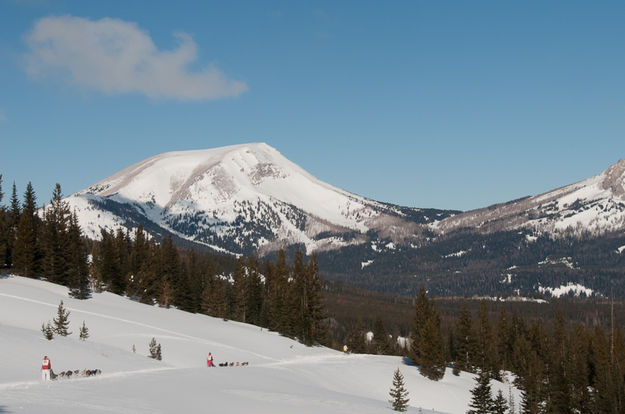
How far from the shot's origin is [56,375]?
133 feet

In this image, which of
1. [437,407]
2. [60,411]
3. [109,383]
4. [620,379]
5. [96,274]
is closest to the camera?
[60,411]

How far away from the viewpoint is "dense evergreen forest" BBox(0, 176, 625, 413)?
92.1m

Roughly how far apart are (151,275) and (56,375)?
229 feet

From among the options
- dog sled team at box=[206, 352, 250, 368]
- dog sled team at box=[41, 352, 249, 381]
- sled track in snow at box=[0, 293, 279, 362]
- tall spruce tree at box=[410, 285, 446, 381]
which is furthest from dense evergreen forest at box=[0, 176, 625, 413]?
dog sled team at box=[41, 352, 249, 381]

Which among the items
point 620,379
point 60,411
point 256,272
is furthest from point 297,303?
point 60,411

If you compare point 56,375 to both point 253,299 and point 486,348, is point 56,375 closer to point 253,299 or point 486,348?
point 486,348

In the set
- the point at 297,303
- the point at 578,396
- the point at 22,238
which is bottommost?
the point at 578,396

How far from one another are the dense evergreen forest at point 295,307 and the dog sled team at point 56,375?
4708cm

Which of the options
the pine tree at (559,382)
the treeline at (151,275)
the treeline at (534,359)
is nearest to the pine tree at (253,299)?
the treeline at (151,275)

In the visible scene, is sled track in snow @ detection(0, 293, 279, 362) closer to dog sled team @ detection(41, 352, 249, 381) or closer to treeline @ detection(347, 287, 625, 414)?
treeline @ detection(347, 287, 625, 414)

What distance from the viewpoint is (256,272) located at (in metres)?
131

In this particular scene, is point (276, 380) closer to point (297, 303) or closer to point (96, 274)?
point (297, 303)

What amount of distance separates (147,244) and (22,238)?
112ft

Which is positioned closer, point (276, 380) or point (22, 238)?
point (276, 380)
